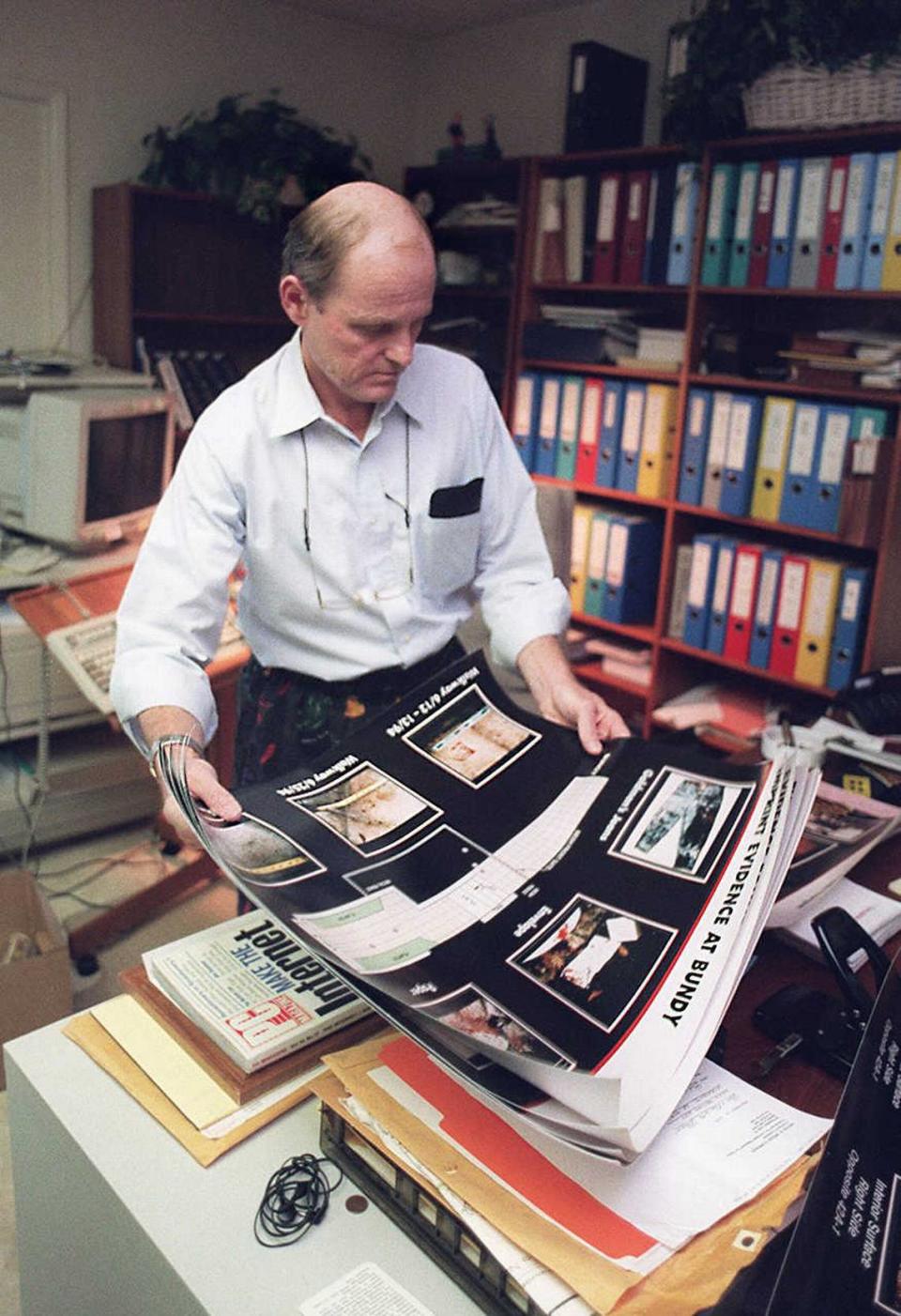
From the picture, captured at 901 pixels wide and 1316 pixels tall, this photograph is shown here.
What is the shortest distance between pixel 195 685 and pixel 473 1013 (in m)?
0.55

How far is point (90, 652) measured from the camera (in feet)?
7.19

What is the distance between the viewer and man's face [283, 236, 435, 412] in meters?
1.19

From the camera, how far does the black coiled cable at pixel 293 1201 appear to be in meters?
0.77

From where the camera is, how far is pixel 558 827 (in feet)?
3.15

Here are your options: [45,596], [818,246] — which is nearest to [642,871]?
[45,596]

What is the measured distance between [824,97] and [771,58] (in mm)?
172

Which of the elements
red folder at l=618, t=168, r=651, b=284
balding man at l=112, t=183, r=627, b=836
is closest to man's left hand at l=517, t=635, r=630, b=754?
balding man at l=112, t=183, r=627, b=836

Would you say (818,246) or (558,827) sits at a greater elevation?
(818,246)

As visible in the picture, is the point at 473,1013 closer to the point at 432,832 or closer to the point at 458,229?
the point at 432,832

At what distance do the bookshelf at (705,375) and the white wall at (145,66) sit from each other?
107cm

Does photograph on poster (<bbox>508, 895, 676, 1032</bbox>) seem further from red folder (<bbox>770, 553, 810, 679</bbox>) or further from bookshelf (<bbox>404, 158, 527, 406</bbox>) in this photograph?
bookshelf (<bbox>404, 158, 527, 406</bbox>)

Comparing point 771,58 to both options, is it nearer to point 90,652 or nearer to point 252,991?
point 90,652

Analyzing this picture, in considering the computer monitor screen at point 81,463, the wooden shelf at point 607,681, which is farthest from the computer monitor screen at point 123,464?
the wooden shelf at point 607,681

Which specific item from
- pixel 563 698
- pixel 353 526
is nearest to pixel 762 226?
pixel 353 526
